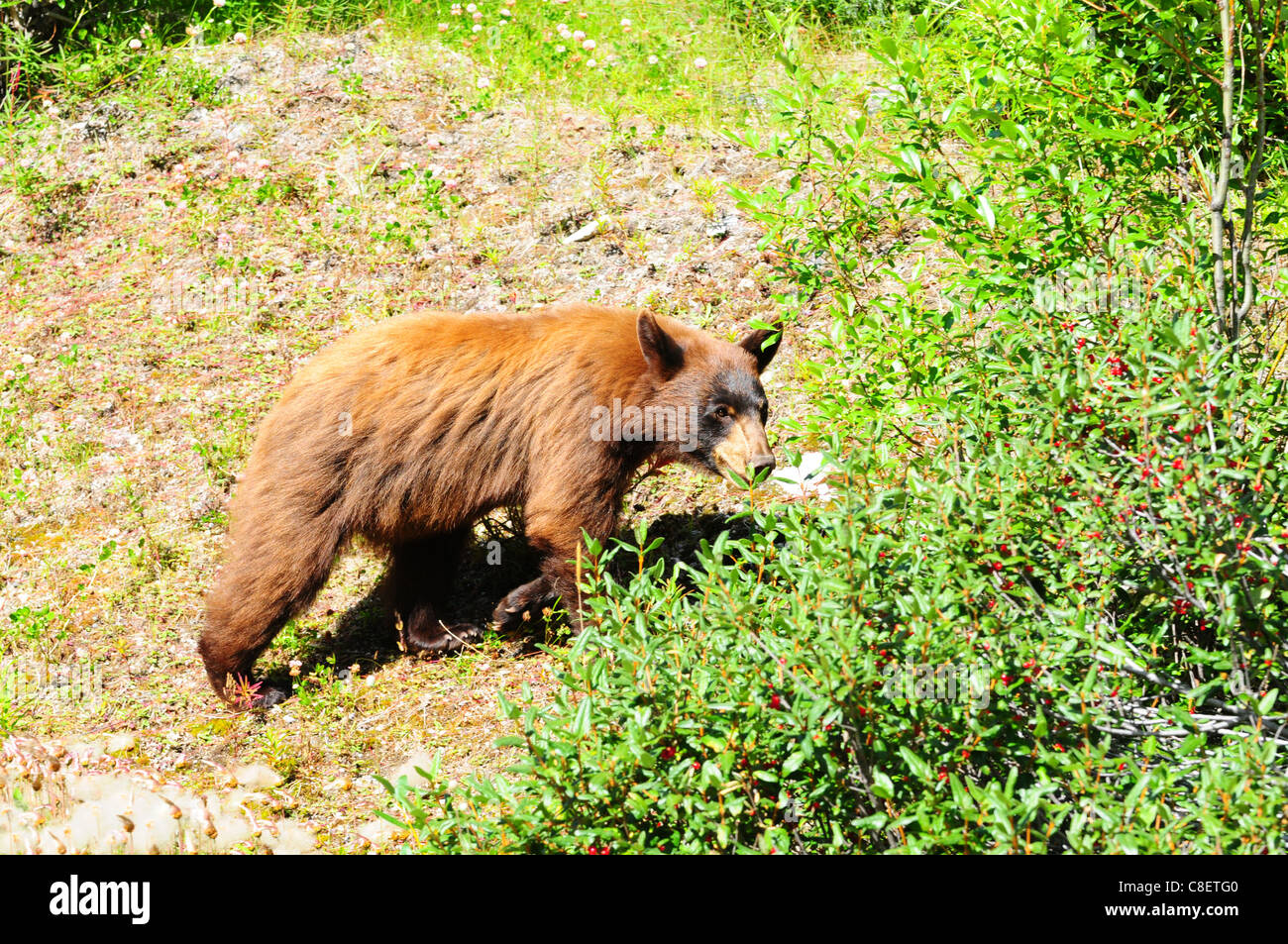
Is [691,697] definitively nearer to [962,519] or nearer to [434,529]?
[962,519]

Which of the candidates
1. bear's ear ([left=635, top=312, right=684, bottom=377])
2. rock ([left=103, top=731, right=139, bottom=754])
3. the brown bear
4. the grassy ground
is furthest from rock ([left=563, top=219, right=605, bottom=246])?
rock ([left=103, top=731, right=139, bottom=754])

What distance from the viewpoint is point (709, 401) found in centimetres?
593

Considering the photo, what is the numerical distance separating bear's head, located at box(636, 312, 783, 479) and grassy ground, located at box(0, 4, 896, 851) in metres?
0.80

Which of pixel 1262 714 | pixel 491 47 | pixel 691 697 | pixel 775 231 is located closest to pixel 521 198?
pixel 491 47

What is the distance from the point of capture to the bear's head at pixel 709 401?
5.88 metres

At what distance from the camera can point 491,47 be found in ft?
33.9

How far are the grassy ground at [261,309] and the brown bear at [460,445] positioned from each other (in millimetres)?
484

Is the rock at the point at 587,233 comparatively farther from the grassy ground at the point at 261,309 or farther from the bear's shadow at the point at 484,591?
the bear's shadow at the point at 484,591

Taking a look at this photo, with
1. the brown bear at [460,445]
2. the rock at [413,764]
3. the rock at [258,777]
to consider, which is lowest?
the rock at [258,777]

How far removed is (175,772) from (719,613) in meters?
3.13

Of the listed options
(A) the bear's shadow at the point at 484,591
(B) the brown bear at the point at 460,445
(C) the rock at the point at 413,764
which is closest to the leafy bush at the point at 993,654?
(C) the rock at the point at 413,764

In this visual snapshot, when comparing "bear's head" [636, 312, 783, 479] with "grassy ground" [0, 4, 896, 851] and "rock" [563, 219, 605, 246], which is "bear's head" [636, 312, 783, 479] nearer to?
"grassy ground" [0, 4, 896, 851]

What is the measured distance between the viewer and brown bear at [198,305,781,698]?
5.41m

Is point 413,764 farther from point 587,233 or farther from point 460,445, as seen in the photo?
point 587,233
